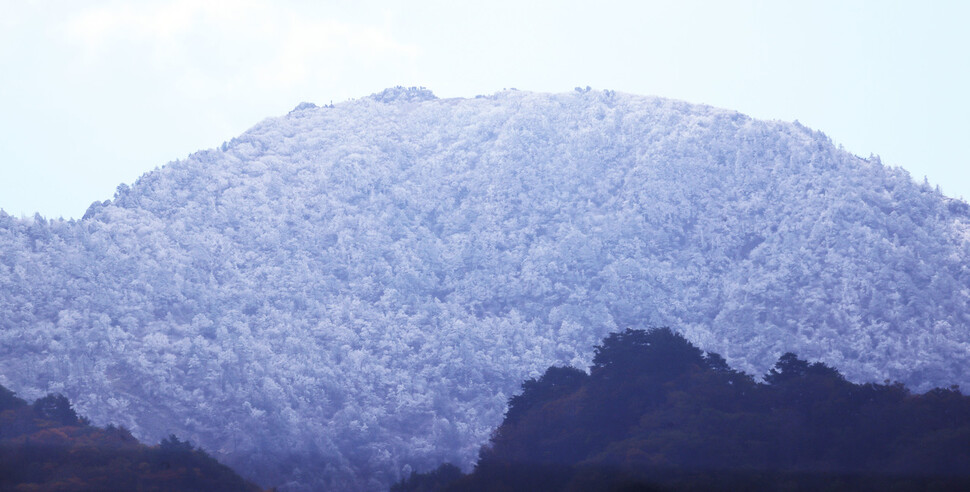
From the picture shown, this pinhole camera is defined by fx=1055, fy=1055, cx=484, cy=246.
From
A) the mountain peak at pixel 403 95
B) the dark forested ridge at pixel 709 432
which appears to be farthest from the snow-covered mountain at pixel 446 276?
the dark forested ridge at pixel 709 432

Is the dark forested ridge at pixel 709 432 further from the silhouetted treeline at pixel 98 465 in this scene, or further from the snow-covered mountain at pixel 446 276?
the snow-covered mountain at pixel 446 276

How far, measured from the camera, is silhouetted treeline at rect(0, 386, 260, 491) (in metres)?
24.2

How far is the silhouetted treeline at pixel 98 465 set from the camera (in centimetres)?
2425

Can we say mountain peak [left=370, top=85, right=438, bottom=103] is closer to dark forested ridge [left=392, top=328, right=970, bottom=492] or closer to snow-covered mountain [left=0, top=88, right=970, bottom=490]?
snow-covered mountain [left=0, top=88, right=970, bottom=490]

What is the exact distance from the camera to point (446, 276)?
57.2 metres

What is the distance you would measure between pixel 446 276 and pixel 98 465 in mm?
32388

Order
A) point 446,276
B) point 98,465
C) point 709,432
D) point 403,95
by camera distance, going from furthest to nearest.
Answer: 1. point 403,95
2. point 446,276
3. point 98,465
4. point 709,432

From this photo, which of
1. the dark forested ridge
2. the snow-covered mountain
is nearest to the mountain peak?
the snow-covered mountain

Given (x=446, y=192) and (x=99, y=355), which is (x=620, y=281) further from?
(x=99, y=355)

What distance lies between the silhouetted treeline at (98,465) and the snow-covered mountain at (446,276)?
38.3 feet

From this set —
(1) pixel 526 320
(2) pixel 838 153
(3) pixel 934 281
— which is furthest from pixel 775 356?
(2) pixel 838 153

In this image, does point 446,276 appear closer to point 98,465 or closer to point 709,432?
point 98,465

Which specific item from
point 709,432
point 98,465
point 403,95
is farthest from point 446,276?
point 709,432

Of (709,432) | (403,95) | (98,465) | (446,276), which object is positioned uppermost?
(403,95)
